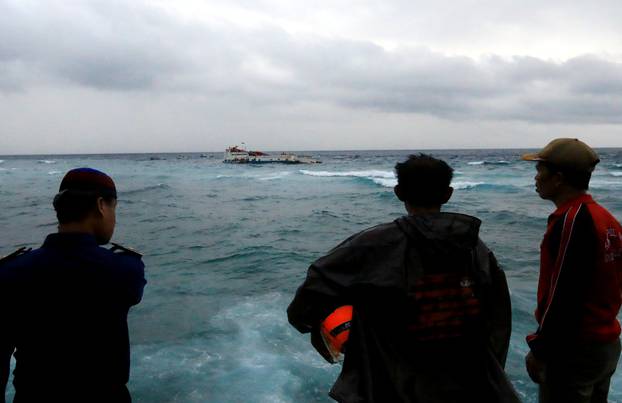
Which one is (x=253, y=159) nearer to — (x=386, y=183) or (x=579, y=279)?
(x=386, y=183)

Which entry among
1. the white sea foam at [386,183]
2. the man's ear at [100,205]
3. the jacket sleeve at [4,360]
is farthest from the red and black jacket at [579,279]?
the white sea foam at [386,183]

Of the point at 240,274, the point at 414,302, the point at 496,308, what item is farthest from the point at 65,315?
the point at 240,274

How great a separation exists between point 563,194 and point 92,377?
2492 millimetres

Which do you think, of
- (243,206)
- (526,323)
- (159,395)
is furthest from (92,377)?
(243,206)

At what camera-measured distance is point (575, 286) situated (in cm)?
230

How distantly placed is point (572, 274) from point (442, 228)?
916mm

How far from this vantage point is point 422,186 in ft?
6.38

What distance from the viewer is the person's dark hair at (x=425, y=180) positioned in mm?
1937

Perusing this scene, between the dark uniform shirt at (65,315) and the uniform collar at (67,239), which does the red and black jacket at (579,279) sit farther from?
the uniform collar at (67,239)

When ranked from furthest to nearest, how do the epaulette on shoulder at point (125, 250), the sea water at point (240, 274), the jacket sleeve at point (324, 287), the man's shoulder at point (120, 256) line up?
the sea water at point (240, 274) < the epaulette on shoulder at point (125, 250) < the man's shoulder at point (120, 256) < the jacket sleeve at point (324, 287)

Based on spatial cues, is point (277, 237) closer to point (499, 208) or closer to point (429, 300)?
point (499, 208)

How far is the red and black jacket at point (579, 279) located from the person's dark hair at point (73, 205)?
2.23 m

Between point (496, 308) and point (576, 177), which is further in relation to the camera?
point (576, 177)

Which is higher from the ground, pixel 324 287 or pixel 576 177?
pixel 576 177
